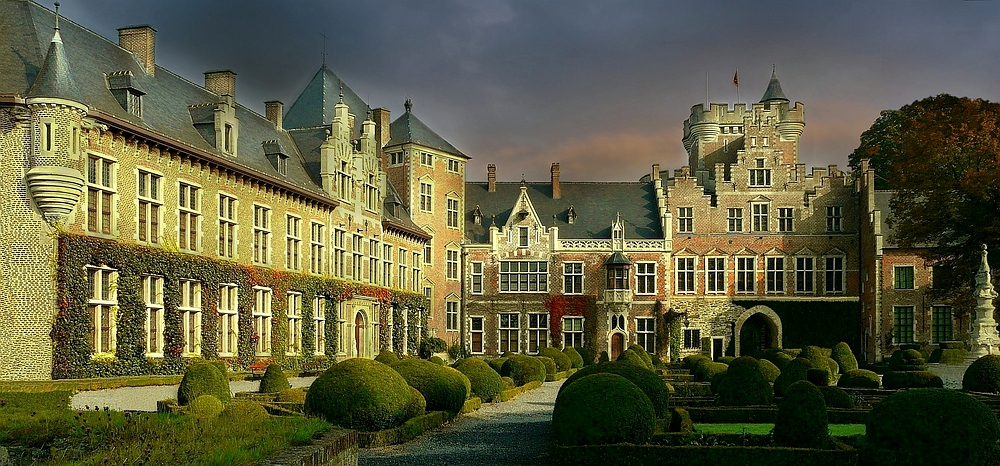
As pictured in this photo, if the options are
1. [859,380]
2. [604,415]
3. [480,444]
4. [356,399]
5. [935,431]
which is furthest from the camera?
[859,380]

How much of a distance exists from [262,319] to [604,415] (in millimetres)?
22433

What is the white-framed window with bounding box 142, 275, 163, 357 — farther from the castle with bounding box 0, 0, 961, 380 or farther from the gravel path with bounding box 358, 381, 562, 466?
the gravel path with bounding box 358, 381, 562, 466

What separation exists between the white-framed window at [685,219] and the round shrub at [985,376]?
30727 mm

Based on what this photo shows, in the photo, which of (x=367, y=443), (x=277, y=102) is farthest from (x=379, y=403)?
(x=277, y=102)

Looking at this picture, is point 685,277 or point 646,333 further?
point 685,277

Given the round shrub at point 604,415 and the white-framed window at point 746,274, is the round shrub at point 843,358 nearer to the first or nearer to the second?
the white-framed window at point 746,274

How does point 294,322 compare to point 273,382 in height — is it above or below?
above

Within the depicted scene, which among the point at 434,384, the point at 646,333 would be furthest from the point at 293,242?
the point at 646,333

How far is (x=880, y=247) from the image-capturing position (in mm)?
52375

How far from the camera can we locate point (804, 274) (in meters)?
56.4

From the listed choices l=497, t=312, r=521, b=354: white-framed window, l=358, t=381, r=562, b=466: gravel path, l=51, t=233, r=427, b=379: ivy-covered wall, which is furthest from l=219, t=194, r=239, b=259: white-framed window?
l=497, t=312, r=521, b=354: white-framed window

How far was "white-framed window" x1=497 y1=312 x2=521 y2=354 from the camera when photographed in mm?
57125

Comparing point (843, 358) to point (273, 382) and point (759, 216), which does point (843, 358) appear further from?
point (273, 382)

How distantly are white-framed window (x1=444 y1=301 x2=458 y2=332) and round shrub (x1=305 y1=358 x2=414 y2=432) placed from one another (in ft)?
130
